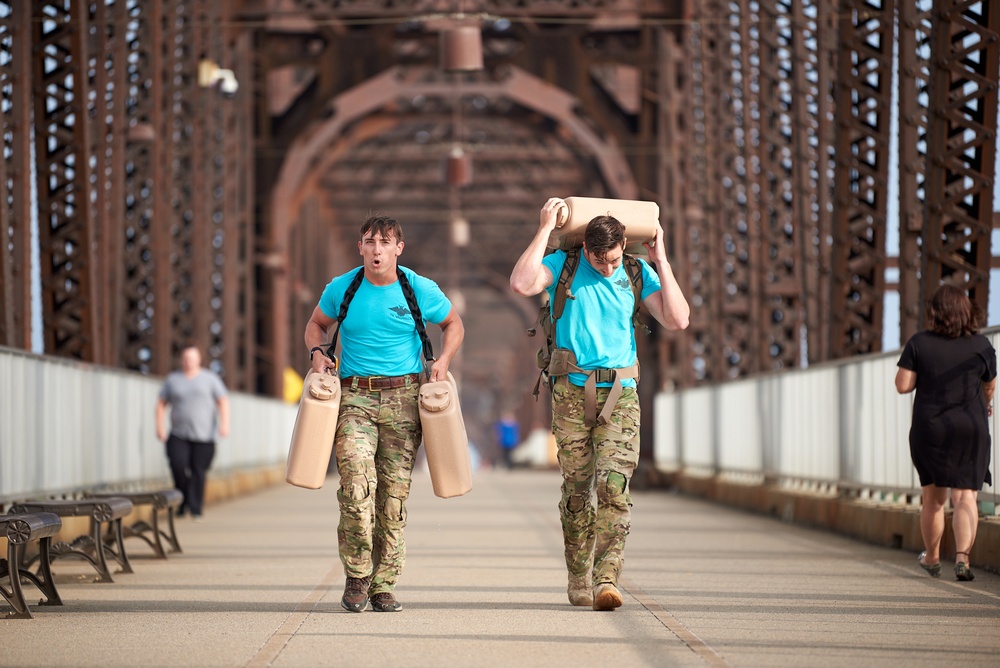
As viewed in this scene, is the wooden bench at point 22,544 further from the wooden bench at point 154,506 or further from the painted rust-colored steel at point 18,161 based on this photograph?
the painted rust-colored steel at point 18,161

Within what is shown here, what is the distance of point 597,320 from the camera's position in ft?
33.4

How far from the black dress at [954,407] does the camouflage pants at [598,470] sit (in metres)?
2.57

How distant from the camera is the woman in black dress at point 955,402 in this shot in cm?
1188

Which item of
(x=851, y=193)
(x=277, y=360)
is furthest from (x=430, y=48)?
(x=851, y=193)

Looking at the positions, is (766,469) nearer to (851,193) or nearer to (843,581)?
(851,193)

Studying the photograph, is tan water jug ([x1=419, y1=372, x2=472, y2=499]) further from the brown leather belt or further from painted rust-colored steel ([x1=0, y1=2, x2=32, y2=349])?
painted rust-colored steel ([x1=0, y1=2, x2=32, y2=349])

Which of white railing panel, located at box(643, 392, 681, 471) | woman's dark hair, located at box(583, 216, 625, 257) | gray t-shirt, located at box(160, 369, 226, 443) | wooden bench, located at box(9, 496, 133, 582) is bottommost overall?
white railing panel, located at box(643, 392, 681, 471)

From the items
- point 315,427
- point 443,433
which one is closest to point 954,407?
point 443,433

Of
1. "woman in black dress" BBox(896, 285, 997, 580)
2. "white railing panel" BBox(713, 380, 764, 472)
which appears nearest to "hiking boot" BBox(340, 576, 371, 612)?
"woman in black dress" BBox(896, 285, 997, 580)

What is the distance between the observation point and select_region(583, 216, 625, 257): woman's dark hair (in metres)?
10.1

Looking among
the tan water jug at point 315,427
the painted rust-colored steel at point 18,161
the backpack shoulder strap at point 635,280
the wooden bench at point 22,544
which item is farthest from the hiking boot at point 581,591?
the painted rust-colored steel at point 18,161

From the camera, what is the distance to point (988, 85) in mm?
14992

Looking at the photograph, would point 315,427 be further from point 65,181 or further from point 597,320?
point 65,181

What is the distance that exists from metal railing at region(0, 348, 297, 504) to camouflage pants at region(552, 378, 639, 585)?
527 cm
